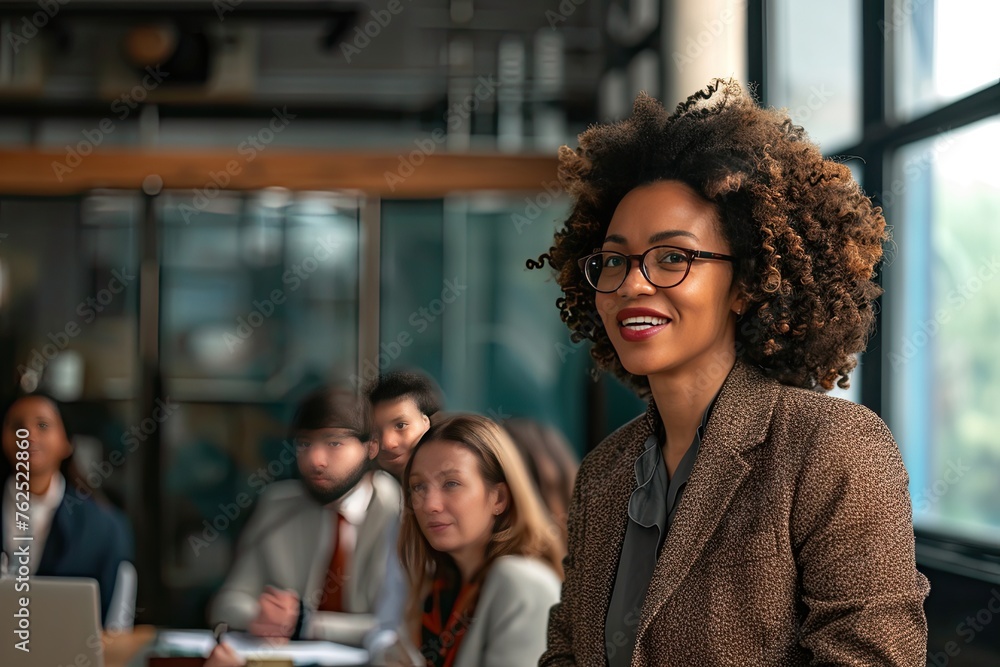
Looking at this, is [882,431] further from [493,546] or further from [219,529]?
[219,529]

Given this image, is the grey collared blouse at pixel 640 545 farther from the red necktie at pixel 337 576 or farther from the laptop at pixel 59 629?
the laptop at pixel 59 629

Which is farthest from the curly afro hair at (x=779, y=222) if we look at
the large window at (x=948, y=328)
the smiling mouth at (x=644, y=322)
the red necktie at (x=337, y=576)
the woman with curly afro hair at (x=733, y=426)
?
the large window at (x=948, y=328)

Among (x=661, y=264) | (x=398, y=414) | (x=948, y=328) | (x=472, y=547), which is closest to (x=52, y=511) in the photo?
(x=398, y=414)

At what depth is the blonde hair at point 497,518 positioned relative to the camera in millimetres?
1785

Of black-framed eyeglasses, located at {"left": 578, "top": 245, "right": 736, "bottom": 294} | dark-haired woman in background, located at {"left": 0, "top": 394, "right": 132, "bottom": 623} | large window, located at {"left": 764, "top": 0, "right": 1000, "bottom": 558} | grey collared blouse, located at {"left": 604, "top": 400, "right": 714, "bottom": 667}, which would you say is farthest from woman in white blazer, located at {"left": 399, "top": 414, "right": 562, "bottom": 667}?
large window, located at {"left": 764, "top": 0, "right": 1000, "bottom": 558}

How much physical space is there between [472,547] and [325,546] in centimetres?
48

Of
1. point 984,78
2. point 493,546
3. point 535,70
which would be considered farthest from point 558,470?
point 535,70

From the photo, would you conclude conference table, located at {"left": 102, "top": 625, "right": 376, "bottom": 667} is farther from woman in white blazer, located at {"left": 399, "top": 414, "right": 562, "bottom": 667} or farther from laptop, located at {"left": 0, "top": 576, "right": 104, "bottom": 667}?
woman in white blazer, located at {"left": 399, "top": 414, "right": 562, "bottom": 667}

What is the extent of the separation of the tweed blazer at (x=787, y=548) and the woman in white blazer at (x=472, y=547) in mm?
444

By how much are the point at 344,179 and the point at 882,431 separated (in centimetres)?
389

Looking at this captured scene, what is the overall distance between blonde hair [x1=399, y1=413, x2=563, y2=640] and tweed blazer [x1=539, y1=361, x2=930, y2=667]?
1.45 feet

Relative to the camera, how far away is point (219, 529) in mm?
4918

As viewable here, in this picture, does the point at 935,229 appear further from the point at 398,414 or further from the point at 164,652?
the point at 164,652

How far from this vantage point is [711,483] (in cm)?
134
